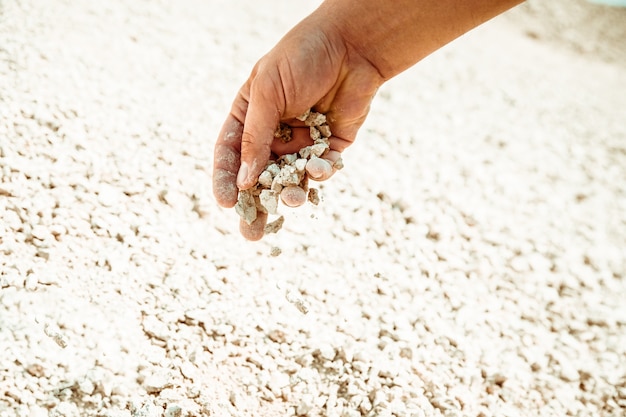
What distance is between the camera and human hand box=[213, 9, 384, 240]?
147 cm

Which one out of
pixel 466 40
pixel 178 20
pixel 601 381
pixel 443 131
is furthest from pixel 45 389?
pixel 466 40

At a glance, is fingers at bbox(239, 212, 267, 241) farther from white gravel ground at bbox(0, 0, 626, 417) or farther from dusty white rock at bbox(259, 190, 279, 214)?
white gravel ground at bbox(0, 0, 626, 417)

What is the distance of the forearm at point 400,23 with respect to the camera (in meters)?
1.54

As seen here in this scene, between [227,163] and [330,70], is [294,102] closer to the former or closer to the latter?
[330,70]

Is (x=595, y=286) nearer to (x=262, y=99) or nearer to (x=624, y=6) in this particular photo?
(x=262, y=99)

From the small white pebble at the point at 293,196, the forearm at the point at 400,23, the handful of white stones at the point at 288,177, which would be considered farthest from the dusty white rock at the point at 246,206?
the forearm at the point at 400,23

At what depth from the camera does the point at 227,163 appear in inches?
62.0

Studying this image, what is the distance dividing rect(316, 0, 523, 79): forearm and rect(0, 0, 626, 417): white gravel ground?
67cm

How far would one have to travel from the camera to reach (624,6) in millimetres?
5656

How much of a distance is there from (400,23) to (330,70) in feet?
0.85

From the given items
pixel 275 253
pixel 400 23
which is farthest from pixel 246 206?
pixel 400 23

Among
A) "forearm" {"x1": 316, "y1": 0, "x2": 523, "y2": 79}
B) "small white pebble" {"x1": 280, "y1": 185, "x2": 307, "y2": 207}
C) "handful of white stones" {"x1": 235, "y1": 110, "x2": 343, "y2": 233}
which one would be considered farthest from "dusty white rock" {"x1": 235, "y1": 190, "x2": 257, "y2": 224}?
"forearm" {"x1": 316, "y1": 0, "x2": 523, "y2": 79}

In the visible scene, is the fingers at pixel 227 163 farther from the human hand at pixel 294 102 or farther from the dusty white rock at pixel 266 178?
the dusty white rock at pixel 266 178

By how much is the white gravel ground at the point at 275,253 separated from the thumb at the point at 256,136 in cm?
48
